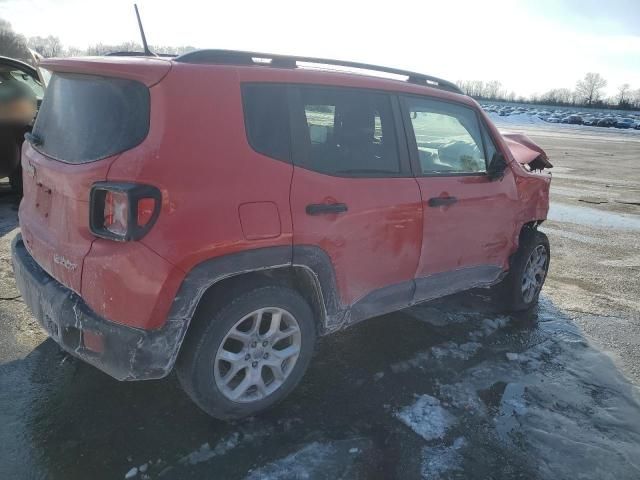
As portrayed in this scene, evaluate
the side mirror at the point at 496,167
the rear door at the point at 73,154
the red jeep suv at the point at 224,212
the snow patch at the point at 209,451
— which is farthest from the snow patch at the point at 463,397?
the rear door at the point at 73,154

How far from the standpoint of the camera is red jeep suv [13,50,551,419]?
228cm

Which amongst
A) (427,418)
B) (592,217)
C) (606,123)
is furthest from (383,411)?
(606,123)

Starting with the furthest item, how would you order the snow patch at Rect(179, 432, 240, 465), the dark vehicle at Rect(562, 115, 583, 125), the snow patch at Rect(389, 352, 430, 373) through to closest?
the dark vehicle at Rect(562, 115, 583, 125), the snow patch at Rect(389, 352, 430, 373), the snow patch at Rect(179, 432, 240, 465)

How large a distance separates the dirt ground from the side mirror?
1277 mm

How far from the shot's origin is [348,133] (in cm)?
304

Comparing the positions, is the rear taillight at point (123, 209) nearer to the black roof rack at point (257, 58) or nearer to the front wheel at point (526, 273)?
the black roof rack at point (257, 58)

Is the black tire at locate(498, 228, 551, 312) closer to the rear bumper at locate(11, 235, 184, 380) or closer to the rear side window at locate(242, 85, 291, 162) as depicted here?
the rear side window at locate(242, 85, 291, 162)

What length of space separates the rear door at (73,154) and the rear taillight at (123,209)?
6 cm

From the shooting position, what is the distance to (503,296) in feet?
15.1

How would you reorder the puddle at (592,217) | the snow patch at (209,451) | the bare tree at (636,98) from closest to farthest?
the snow patch at (209,451) → the puddle at (592,217) → the bare tree at (636,98)

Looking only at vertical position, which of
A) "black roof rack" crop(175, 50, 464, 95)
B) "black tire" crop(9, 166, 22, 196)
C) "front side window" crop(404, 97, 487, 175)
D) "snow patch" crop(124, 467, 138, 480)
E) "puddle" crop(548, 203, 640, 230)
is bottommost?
"snow patch" crop(124, 467, 138, 480)

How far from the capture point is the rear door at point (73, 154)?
7.68ft

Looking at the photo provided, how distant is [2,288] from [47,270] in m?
2.03

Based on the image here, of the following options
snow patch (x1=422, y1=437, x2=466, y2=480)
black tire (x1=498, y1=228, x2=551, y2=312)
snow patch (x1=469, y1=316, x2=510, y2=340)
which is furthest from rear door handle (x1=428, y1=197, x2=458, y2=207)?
snow patch (x1=422, y1=437, x2=466, y2=480)
